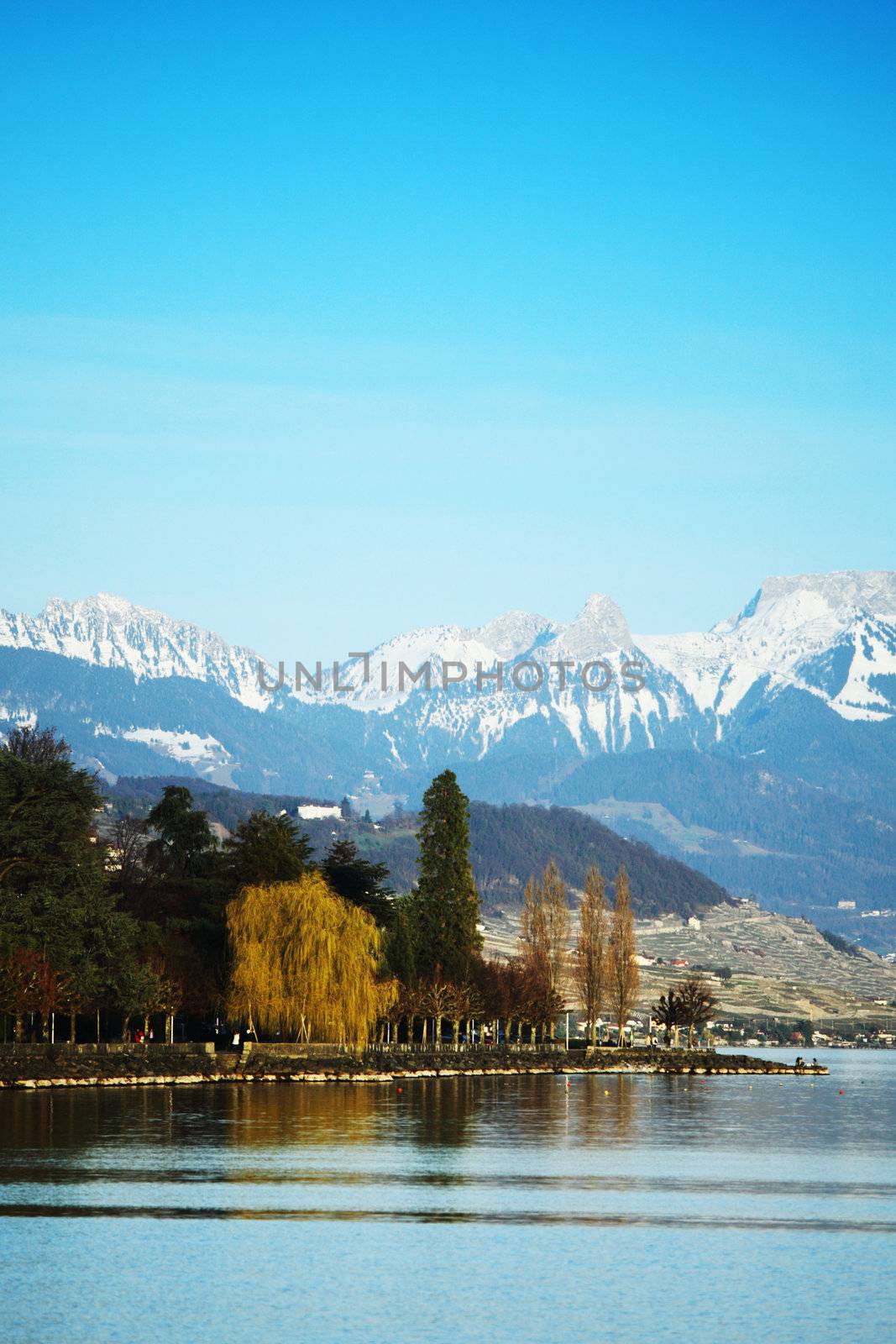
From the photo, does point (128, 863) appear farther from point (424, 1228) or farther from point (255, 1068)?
point (424, 1228)

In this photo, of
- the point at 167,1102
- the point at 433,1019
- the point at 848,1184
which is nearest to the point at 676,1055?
the point at 433,1019

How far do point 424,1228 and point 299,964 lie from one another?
2431 inches

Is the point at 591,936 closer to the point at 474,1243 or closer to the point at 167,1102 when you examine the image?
the point at 167,1102

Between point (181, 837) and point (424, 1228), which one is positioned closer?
point (424, 1228)

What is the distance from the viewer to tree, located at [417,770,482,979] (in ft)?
471

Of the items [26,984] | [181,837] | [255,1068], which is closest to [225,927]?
[255,1068]

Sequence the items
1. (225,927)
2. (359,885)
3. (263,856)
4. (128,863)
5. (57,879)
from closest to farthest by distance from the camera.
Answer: (57,879) < (225,927) < (263,856) < (359,885) < (128,863)

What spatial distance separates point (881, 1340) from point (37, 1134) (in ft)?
134

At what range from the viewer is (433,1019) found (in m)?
150

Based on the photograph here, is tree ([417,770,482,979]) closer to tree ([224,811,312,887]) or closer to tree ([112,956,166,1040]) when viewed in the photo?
tree ([224,811,312,887])

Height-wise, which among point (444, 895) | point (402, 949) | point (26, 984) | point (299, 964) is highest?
point (444, 895)

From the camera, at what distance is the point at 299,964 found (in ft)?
367

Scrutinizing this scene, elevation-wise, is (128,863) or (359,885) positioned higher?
(128,863)

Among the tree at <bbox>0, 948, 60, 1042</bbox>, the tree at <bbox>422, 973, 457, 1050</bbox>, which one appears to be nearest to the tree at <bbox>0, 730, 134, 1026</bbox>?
the tree at <bbox>0, 948, 60, 1042</bbox>
